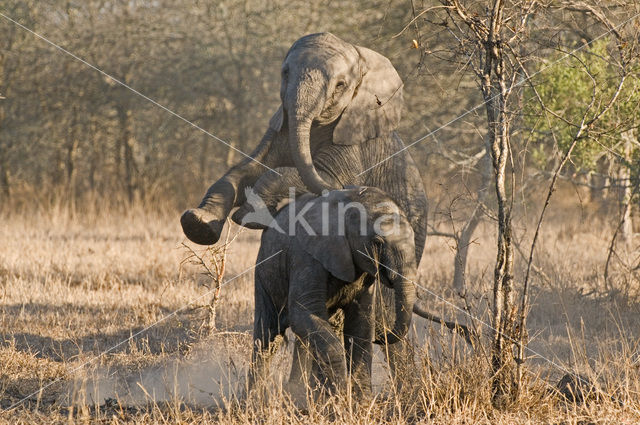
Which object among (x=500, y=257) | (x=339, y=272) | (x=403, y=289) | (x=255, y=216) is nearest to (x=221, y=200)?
(x=255, y=216)

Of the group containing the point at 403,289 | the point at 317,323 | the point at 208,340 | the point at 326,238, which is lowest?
the point at 208,340

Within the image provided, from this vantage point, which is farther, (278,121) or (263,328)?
(278,121)

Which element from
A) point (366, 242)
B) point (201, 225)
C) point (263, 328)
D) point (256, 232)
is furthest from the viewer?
point (256, 232)

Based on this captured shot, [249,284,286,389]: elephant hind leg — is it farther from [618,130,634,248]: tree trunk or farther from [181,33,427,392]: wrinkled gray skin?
[618,130,634,248]: tree trunk

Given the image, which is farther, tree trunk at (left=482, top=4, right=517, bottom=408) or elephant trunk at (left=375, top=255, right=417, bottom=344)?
tree trunk at (left=482, top=4, right=517, bottom=408)

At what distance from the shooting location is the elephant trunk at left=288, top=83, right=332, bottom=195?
5250 millimetres

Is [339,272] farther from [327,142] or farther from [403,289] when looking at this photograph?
[327,142]

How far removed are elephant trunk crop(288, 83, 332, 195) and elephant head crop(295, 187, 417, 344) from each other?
0.37 meters

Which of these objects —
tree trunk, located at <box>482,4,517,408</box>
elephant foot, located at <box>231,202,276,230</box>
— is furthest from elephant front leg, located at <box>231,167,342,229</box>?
tree trunk, located at <box>482,4,517,408</box>

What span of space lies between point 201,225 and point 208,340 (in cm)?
212

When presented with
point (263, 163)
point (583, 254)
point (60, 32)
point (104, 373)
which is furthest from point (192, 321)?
point (60, 32)

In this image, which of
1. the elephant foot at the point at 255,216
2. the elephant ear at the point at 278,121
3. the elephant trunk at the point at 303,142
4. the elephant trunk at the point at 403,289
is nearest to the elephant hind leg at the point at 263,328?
the elephant foot at the point at 255,216

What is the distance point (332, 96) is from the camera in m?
5.58

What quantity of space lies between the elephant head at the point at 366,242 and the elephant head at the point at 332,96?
0.44m
